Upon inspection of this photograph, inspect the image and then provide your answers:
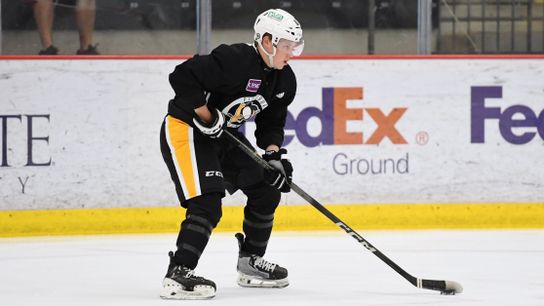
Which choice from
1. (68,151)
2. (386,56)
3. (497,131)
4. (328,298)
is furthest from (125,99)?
(328,298)

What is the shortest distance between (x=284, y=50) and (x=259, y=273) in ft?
2.98

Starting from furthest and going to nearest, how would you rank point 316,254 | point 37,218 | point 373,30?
point 373,30, point 37,218, point 316,254

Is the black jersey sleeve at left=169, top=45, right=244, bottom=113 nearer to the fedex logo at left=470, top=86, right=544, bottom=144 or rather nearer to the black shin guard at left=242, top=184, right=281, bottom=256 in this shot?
the black shin guard at left=242, top=184, right=281, bottom=256

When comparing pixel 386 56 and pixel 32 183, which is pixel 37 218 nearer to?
pixel 32 183

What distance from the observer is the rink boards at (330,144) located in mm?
6730

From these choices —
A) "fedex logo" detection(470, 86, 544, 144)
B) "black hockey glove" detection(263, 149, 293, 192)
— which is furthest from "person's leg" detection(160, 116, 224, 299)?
"fedex logo" detection(470, 86, 544, 144)

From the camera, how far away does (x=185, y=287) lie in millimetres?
4504

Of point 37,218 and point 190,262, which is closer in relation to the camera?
point 190,262

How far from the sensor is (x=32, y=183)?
6699 mm

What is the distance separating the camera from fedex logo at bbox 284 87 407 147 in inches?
275

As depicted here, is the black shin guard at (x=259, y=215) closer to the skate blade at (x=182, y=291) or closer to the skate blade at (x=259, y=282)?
the skate blade at (x=259, y=282)

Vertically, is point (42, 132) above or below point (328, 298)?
above

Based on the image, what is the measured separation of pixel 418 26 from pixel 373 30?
0.84 feet

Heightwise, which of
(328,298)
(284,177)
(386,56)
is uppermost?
(386,56)
